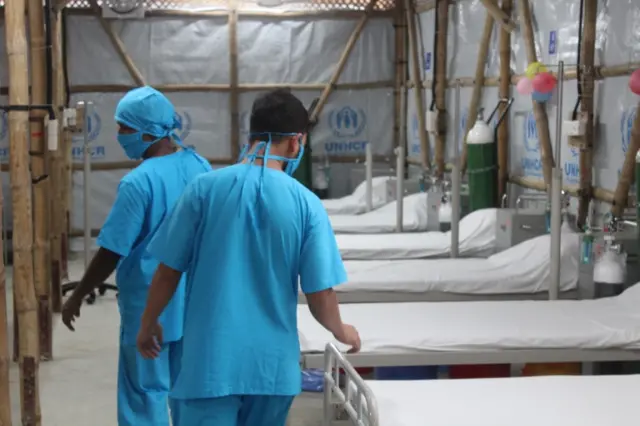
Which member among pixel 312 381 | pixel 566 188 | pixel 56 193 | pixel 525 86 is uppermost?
pixel 525 86

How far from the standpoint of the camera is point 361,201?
8828 millimetres

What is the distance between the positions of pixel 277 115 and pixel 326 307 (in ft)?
1.80

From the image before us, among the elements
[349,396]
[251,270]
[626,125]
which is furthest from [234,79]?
[251,270]

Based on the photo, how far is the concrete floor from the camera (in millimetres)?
4613

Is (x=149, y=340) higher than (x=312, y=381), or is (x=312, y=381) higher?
(x=149, y=340)

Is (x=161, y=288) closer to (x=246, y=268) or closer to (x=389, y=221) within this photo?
(x=246, y=268)

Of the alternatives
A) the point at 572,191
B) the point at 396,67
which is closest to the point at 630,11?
the point at 572,191

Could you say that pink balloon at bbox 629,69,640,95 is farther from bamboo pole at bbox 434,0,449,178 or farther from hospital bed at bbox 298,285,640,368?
bamboo pole at bbox 434,0,449,178

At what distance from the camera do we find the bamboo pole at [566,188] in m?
5.54

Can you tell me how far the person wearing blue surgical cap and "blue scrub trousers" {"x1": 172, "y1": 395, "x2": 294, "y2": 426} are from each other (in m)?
0.74

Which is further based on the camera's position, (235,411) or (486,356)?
(486,356)

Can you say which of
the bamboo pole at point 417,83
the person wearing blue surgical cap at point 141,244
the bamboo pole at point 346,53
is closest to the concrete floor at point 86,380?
the person wearing blue surgical cap at point 141,244

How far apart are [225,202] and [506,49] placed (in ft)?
16.0

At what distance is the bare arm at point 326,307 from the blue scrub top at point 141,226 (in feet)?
2.99
